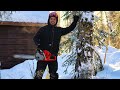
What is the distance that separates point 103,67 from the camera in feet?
12.4

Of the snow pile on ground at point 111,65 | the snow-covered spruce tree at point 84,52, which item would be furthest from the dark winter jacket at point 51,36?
the snow pile on ground at point 111,65

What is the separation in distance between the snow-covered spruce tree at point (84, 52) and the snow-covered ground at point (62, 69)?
0.30 feet

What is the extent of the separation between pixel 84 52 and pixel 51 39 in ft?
1.96

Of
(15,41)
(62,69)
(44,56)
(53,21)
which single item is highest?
(53,21)

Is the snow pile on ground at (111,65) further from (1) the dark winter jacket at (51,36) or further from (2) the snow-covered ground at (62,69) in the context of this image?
(1) the dark winter jacket at (51,36)

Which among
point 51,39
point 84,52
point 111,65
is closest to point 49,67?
point 51,39

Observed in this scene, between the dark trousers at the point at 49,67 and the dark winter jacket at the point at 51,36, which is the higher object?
the dark winter jacket at the point at 51,36

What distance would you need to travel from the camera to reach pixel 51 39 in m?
3.79

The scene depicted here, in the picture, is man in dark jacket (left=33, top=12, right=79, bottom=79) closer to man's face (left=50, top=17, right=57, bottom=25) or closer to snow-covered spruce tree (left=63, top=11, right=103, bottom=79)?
man's face (left=50, top=17, right=57, bottom=25)

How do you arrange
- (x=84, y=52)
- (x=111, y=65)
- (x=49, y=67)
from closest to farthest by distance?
(x=111, y=65) → (x=49, y=67) → (x=84, y=52)

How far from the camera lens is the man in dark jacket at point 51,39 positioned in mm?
3754

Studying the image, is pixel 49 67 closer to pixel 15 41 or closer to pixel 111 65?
pixel 15 41

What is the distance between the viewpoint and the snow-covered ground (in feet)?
12.3
